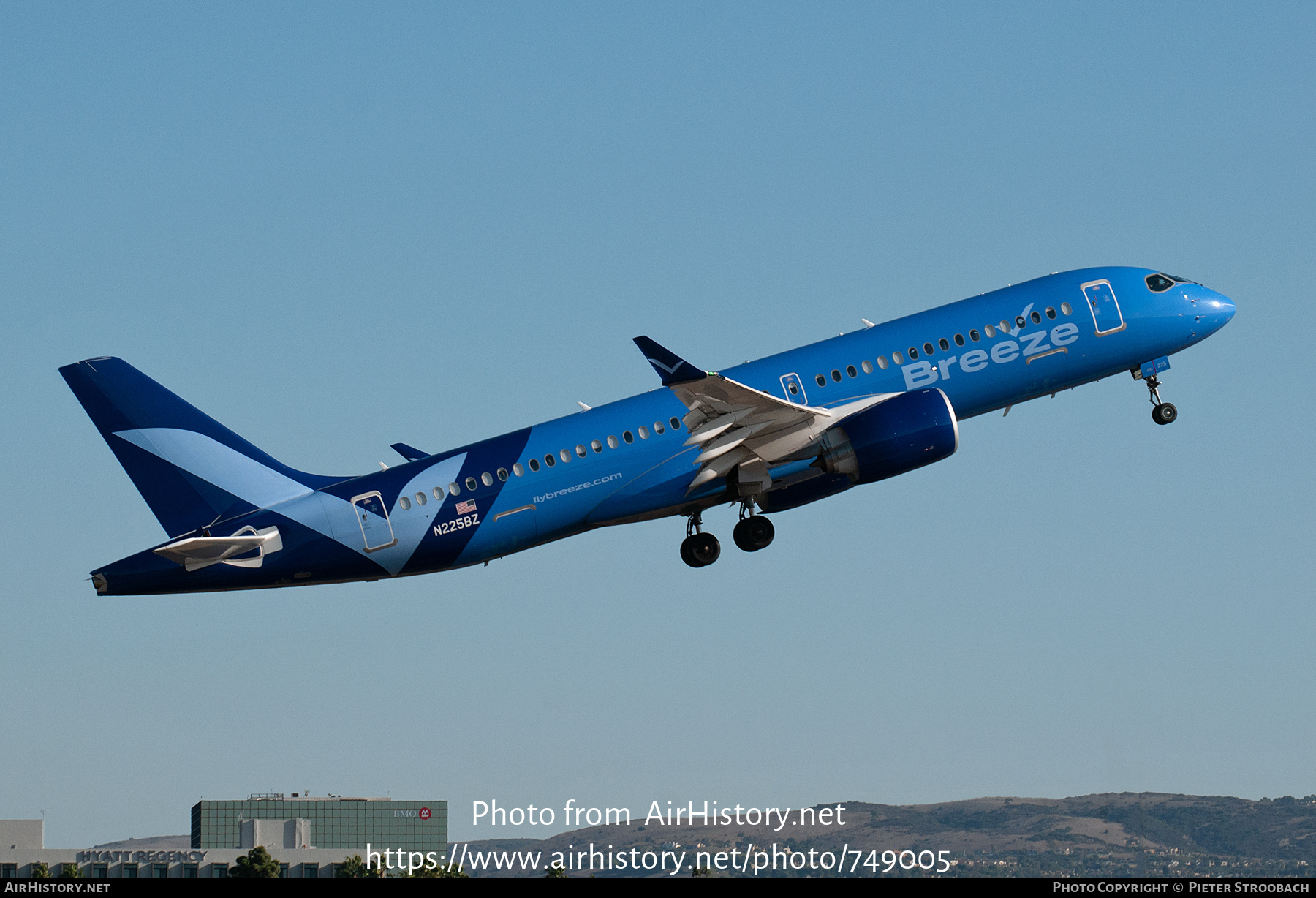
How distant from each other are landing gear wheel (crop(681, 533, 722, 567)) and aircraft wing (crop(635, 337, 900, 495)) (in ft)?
11.9

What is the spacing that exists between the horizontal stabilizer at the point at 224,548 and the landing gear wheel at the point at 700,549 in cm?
1316

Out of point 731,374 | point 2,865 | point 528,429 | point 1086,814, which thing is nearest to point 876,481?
point 731,374

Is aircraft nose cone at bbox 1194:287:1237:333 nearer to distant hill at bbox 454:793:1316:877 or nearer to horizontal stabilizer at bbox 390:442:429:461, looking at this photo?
horizontal stabilizer at bbox 390:442:429:461

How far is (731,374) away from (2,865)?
95360 millimetres

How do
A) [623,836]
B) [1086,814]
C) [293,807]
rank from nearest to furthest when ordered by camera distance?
[293,807] < [623,836] < [1086,814]

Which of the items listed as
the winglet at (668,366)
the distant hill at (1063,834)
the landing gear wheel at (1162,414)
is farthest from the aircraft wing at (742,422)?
the distant hill at (1063,834)

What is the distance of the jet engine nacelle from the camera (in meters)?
43.5

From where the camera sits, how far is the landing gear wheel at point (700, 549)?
49.1 meters

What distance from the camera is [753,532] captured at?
48312 mm

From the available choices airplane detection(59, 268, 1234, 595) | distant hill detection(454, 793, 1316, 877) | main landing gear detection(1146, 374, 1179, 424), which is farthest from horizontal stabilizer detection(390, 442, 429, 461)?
distant hill detection(454, 793, 1316, 877)

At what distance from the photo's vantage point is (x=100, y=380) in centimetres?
4569

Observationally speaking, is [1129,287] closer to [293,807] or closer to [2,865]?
[2,865]

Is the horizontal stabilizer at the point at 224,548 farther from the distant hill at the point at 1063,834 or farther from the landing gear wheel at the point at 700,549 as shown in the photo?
the distant hill at the point at 1063,834

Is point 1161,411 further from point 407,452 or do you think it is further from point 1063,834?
point 1063,834
